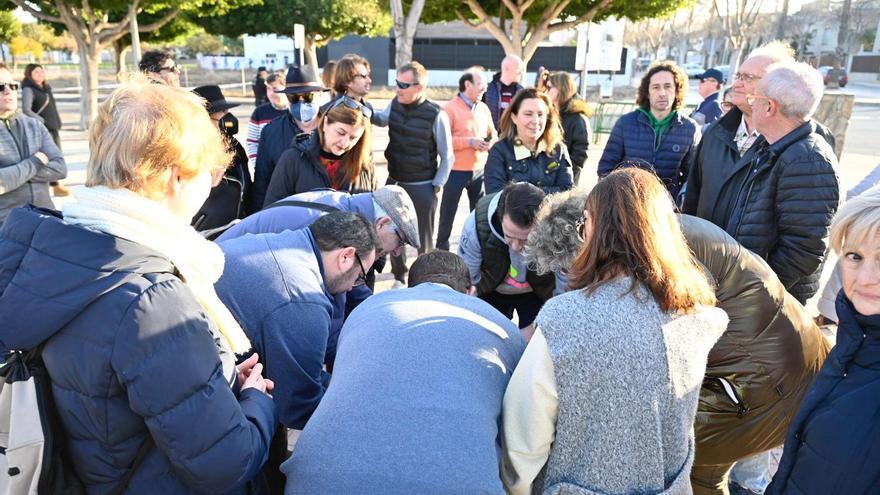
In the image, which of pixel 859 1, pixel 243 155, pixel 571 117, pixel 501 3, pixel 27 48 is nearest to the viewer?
pixel 243 155

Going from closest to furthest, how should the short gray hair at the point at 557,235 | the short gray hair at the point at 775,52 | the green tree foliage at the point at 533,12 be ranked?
the short gray hair at the point at 557,235 → the short gray hair at the point at 775,52 → the green tree foliage at the point at 533,12

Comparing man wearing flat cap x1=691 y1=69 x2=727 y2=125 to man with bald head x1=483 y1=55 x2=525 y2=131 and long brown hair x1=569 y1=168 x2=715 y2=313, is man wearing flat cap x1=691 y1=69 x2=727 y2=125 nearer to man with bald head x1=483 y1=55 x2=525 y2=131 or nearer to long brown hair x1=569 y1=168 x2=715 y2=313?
man with bald head x1=483 y1=55 x2=525 y2=131

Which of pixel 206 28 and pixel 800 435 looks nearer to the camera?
pixel 800 435

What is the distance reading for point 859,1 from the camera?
178 feet

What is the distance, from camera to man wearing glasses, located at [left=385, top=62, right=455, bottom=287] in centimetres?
520

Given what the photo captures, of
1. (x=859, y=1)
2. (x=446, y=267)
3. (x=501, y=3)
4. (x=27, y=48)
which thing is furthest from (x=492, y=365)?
(x=859, y=1)

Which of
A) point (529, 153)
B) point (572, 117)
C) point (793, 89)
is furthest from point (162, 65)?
point (793, 89)

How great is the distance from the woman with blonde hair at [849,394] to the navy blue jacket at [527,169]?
2.51 m

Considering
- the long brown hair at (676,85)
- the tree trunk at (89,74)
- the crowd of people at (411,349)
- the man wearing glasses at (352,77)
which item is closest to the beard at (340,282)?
the crowd of people at (411,349)

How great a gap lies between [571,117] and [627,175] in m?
3.87

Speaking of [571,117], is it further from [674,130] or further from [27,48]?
[27,48]

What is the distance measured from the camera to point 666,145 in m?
4.39

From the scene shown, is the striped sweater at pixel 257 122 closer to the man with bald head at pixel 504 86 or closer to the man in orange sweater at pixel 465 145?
the man in orange sweater at pixel 465 145

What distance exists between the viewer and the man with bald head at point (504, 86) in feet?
21.5
